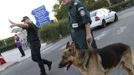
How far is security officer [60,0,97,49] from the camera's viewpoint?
8305mm

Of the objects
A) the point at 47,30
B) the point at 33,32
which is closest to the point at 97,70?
the point at 33,32

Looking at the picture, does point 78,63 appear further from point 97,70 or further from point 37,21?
point 37,21

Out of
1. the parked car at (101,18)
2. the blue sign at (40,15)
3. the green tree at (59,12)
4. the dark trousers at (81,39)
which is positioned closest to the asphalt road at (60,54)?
the dark trousers at (81,39)

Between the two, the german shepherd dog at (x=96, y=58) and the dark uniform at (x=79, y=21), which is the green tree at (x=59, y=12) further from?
the german shepherd dog at (x=96, y=58)

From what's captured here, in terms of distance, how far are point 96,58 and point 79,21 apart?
96 cm

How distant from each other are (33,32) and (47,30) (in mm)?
23098

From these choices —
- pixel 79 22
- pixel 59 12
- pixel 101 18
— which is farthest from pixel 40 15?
pixel 79 22

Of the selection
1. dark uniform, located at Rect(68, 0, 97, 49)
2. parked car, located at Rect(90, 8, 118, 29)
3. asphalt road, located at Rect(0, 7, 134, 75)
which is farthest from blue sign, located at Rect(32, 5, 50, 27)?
dark uniform, located at Rect(68, 0, 97, 49)

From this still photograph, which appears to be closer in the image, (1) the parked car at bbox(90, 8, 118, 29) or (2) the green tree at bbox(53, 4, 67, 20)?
(1) the parked car at bbox(90, 8, 118, 29)

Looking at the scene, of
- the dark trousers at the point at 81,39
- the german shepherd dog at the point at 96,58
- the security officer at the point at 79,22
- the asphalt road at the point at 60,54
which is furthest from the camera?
the asphalt road at the point at 60,54

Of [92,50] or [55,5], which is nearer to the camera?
[92,50]

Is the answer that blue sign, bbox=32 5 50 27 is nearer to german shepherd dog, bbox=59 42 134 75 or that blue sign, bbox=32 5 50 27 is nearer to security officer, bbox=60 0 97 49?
security officer, bbox=60 0 97 49

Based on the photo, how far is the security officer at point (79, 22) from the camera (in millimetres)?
8305

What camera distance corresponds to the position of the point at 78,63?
7.68 meters
